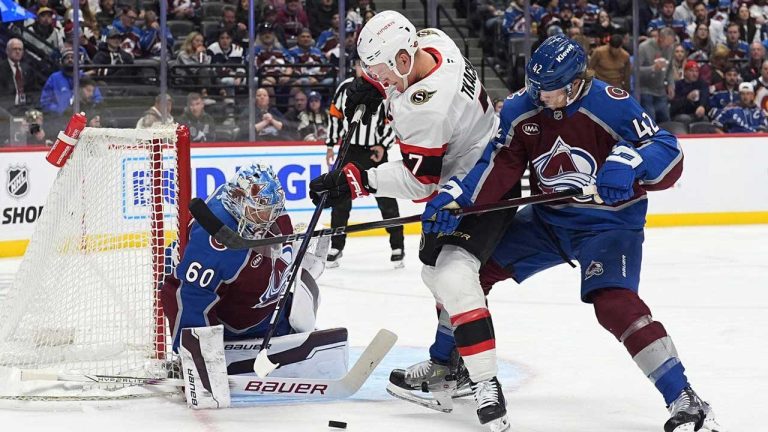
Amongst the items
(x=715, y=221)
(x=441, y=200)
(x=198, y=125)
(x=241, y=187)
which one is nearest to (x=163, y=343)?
(x=241, y=187)

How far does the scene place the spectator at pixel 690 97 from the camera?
9180 millimetres

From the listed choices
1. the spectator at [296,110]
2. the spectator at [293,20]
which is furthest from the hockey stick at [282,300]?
the spectator at [293,20]

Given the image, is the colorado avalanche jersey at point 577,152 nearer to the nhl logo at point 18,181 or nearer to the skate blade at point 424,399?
the skate blade at point 424,399

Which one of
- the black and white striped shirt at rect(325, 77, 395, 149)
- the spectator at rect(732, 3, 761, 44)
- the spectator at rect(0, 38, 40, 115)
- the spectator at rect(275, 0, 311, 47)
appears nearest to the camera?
the black and white striped shirt at rect(325, 77, 395, 149)

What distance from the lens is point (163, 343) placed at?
3.86m

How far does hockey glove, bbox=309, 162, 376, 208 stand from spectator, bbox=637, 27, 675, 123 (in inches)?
236

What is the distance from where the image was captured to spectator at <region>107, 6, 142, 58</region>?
8102 mm

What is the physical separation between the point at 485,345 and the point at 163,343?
1157 mm

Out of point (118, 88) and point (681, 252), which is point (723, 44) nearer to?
point (681, 252)

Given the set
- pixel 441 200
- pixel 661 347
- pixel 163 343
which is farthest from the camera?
pixel 163 343

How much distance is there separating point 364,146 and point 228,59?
82.6 inches

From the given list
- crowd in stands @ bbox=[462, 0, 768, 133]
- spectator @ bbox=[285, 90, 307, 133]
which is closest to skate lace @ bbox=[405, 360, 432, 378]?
spectator @ bbox=[285, 90, 307, 133]

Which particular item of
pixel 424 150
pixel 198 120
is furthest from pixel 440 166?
pixel 198 120

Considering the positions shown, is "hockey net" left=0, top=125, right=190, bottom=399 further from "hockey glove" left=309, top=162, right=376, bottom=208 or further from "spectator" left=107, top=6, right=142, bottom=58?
"spectator" left=107, top=6, right=142, bottom=58
